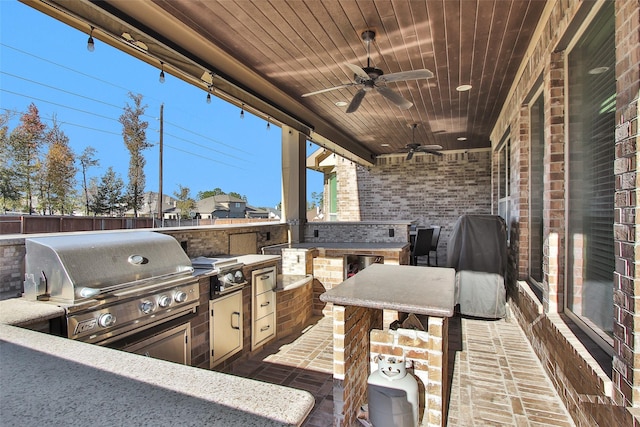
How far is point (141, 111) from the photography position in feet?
37.4

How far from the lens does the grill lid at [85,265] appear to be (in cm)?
195

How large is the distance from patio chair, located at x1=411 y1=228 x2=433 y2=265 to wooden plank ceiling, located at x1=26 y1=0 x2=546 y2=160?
268 cm

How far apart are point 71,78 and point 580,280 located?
52.2 feet

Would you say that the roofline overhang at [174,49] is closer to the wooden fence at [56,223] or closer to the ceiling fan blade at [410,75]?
the ceiling fan blade at [410,75]

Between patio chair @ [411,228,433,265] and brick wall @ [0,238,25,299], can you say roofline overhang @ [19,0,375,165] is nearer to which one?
brick wall @ [0,238,25,299]

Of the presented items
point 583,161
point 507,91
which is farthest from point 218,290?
point 507,91

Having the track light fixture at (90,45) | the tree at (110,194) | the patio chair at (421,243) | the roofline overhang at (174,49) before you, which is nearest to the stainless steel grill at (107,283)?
the track light fixture at (90,45)

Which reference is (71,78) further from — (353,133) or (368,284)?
(368,284)

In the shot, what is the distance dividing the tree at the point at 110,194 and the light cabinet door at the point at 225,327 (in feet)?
29.0

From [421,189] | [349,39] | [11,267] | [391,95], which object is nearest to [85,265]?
[11,267]

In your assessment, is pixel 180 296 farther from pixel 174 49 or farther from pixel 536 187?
pixel 536 187

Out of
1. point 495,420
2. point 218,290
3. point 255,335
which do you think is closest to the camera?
point 495,420

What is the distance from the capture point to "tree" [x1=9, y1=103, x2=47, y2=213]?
705 cm

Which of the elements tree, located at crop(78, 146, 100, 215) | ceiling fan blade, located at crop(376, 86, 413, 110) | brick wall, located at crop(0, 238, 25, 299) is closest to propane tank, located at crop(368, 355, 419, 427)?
brick wall, located at crop(0, 238, 25, 299)
